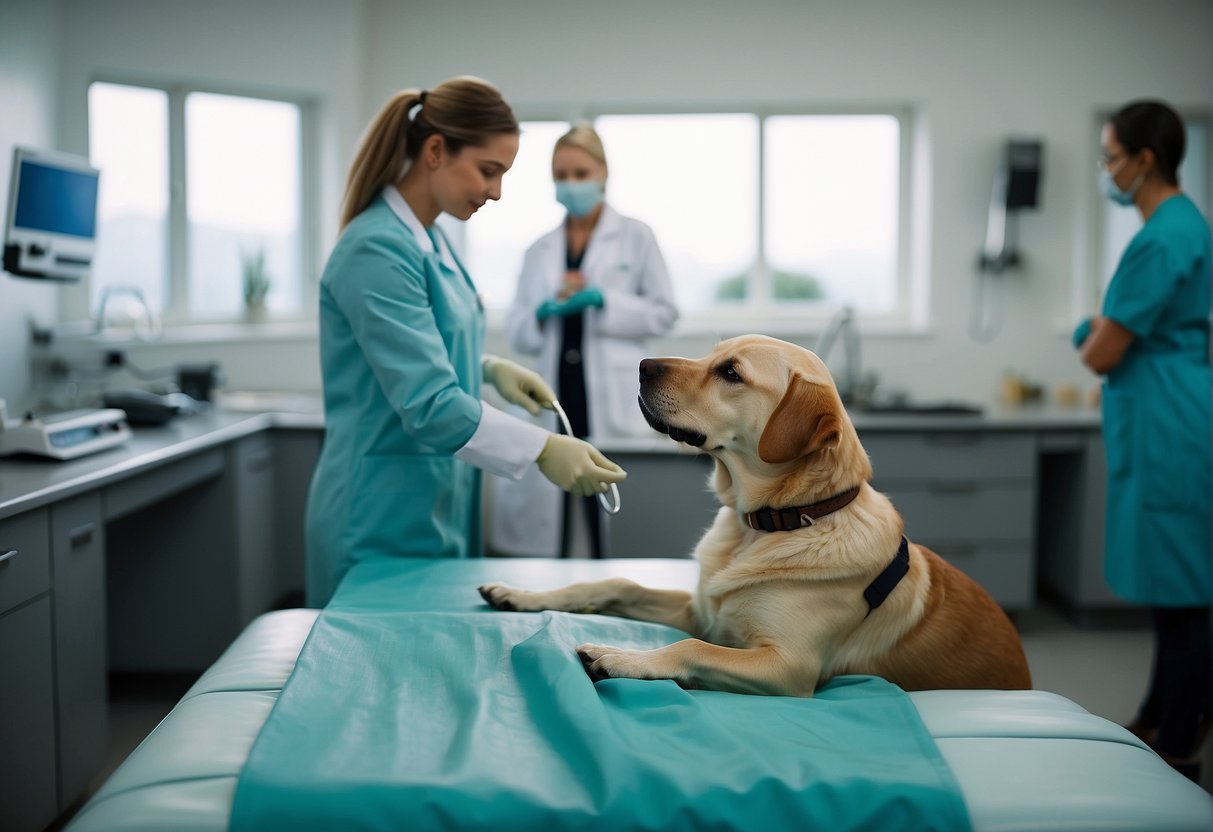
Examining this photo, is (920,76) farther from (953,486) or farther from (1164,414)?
(1164,414)

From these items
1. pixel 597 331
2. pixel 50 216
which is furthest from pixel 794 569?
pixel 50 216

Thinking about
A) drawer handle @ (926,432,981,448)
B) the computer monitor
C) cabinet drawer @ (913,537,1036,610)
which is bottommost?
cabinet drawer @ (913,537,1036,610)

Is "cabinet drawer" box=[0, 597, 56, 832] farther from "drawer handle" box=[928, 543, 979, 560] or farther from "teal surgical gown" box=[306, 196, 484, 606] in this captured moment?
"drawer handle" box=[928, 543, 979, 560]

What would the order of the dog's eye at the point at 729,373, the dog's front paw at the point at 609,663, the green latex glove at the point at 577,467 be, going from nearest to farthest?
the dog's front paw at the point at 609,663
the dog's eye at the point at 729,373
the green latex glove at the point at 577,467

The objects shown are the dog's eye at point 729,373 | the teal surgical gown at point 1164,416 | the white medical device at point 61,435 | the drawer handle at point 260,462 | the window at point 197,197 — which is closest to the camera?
the dog's eye at point 729,373

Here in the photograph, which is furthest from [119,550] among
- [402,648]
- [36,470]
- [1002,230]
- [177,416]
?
[1002,230]

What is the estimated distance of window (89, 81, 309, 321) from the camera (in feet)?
13.0

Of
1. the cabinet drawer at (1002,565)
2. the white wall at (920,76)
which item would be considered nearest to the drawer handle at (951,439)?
the cabinet drawer at (1002,565)

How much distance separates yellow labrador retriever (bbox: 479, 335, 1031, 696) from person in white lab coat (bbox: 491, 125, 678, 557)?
1.50 meters

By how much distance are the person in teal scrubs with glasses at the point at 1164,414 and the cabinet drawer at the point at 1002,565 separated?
3.36 ft

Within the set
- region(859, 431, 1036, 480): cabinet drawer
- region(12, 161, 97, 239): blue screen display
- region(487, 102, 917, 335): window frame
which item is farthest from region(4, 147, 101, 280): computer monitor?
region(859, 431, 1036, 480): cabinet drawer

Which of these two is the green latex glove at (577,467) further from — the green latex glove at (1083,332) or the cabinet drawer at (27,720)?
the green latex glove at (1083,332)

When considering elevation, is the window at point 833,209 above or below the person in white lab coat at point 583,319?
above

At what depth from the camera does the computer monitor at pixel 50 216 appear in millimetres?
2559
